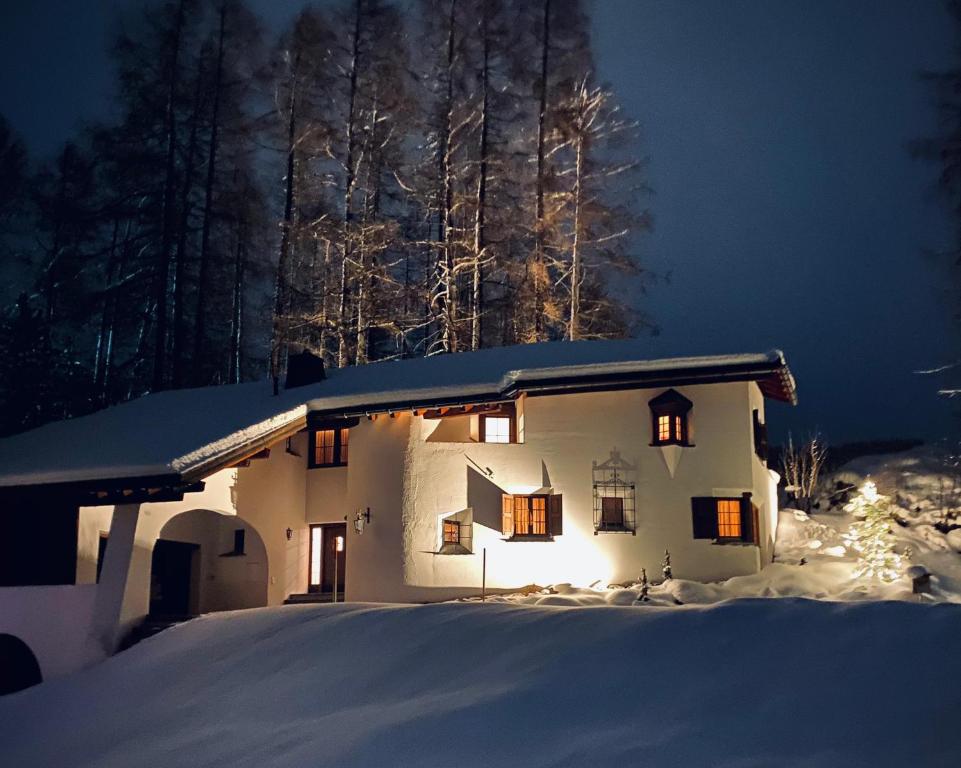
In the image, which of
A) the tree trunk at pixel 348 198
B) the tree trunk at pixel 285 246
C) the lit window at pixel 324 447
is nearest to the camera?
the lit window at pixel 324 447

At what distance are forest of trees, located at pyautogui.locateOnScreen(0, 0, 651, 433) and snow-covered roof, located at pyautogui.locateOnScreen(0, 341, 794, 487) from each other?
4.80 metres

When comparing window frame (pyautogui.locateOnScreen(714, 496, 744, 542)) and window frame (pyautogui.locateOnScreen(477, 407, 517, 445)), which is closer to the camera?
window frame (pyautogui.locateOnScreen(714, 496, 744, 542))

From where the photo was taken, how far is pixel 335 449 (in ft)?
71.5

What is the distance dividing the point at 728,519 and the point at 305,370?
9697 mm

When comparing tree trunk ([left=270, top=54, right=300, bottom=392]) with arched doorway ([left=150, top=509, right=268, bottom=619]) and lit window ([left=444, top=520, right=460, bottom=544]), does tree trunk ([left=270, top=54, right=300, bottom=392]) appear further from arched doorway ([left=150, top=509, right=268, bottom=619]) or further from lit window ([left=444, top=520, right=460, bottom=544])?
lit window ([left=444, top=520, right=460, bottom=544])

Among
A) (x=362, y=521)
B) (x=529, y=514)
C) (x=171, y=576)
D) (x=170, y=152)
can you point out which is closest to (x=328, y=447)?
(x=362, y=521)

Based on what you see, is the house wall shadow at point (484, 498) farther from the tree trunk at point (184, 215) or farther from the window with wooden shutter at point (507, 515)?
the tree trunk at point (184, 215)

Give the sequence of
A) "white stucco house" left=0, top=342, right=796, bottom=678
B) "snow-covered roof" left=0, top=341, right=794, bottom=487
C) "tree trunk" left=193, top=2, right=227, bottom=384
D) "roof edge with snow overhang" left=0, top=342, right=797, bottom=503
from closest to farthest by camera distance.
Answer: "white stucco house" left=0, top=342, right=796, bottom=678 → "roof edge with snow overhang" left=0, top=342, right=797, bottom=503 → "snow-covered roof" left=0, top=341, right=794, bottom=487 → "tree trunk" left=193, top=2, right=227, bottom=384

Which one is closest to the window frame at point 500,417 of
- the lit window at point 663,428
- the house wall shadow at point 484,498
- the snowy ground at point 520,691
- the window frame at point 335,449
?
the house wall shadow at point 484,498

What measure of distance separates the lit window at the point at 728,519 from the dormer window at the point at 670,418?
4.37 ft

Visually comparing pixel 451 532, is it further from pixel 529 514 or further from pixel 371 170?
pixel 371 170

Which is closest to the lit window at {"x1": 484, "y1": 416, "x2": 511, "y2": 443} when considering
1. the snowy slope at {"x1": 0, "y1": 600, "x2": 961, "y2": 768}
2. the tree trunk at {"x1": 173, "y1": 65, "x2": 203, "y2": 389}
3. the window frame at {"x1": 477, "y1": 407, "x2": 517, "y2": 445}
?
the window frame at {"x1": 477, "y1": 407, "x2": 517, "y2": 445}

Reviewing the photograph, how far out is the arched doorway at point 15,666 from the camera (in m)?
19.7

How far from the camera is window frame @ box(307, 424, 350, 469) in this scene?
21.5 m
